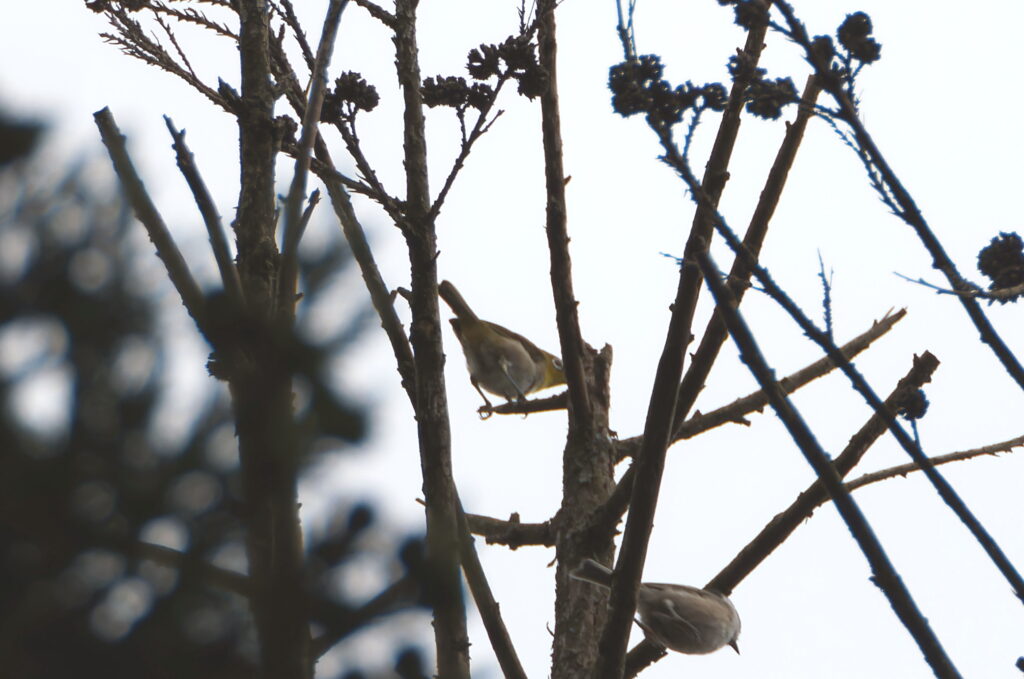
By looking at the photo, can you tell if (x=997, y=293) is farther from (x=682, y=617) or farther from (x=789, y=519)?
(x=682, y=617)

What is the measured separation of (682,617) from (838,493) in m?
4.46

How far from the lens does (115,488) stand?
142 centimetres

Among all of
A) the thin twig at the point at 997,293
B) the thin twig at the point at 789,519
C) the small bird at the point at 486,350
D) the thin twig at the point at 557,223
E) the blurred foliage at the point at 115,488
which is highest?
the small bird at the point at 486,350

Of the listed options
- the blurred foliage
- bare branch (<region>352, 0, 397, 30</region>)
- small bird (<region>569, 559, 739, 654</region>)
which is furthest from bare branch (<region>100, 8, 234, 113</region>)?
small bird (<region>569, 559, 739, 654</region>)

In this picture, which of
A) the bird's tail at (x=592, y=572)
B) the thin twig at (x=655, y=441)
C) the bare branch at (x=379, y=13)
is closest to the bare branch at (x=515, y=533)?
the bird's tail at (x=592, y=572)

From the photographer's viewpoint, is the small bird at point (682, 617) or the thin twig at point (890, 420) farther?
the small bird at point (682, 617)

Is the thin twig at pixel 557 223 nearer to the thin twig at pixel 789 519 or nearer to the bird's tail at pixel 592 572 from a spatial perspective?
the bird's tail at pixel 592 572

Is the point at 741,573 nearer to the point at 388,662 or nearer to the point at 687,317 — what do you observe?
the point at 687,317

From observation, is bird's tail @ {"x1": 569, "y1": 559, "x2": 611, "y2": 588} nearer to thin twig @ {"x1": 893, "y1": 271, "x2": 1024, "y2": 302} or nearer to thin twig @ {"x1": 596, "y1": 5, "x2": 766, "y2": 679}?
thin twig @ {"x1": 596, "y1": 5, "x2": 766, "y2": 679}

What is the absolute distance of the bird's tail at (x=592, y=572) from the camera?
453cm

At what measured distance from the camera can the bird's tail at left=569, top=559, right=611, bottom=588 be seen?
4.53 meters

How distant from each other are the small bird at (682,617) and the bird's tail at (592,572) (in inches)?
64.0

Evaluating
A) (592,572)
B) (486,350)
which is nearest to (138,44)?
(592,572)

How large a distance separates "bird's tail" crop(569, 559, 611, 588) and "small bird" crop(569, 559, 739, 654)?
1.62 metres
